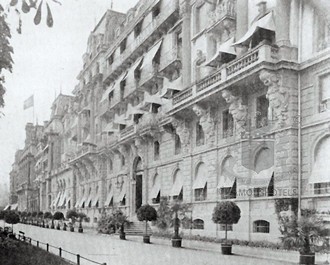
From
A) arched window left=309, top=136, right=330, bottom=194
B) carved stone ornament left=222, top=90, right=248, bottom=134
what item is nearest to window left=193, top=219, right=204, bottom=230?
carved stone ornament left=222, top=90, right=248, bottom=134

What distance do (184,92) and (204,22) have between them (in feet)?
14.4

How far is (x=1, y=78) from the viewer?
11.9 m

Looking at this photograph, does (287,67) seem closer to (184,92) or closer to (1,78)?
(184,92)

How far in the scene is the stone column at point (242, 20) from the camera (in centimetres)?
2269

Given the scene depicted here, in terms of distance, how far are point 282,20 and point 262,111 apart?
161 inches

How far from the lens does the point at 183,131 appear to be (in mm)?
27609

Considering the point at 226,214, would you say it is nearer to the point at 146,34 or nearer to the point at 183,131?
the point at 183,131

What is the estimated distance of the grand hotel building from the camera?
18.7 metres

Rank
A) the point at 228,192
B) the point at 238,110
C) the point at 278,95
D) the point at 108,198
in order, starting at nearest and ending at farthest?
the point at 278,95 → the point at 238,110 → the point at 228,192 → the point at 108,198

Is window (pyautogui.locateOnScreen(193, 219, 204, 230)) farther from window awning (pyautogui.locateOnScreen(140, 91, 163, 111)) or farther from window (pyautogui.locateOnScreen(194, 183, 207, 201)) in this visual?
window awning (pyautogui.locateOnScreen(140, 91, 163, 111))

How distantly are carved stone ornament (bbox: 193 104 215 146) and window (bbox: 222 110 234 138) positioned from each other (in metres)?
0.74

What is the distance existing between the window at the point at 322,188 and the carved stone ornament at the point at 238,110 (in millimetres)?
5131

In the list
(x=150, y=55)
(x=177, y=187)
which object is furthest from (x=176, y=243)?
(x=150, y=55)

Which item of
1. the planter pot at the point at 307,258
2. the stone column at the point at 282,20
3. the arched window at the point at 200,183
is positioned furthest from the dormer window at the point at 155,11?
the planter pot at the point at 307,258
